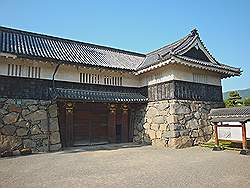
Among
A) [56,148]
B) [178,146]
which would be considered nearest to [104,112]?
[56,148]

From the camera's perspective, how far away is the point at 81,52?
16.0 m

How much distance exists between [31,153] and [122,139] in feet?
21.9

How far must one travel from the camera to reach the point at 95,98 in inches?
515

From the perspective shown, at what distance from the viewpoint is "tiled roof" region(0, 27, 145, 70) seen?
12.5m

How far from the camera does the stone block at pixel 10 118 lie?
11.0 m

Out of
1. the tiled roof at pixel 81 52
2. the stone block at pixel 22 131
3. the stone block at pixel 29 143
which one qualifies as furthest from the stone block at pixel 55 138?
the tiled roof at pixel 81 52

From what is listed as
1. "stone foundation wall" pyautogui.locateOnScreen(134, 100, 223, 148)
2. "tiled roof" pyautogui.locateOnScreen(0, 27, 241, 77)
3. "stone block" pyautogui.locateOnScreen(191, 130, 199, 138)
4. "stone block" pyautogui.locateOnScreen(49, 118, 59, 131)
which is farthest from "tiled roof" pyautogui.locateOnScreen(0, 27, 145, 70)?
"stone block" pyautogui.locateOnScreen(191, 130, 199, 138)

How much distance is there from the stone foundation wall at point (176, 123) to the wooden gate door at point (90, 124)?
280 cm

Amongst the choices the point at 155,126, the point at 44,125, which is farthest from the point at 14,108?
the point at 155,126

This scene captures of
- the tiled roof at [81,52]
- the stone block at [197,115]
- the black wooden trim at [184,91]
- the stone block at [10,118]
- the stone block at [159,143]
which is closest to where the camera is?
the stone block at [10,118]

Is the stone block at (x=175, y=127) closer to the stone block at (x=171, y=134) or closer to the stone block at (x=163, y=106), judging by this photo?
the stone block at (x=171, y=134)

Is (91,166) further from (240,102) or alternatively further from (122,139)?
(240,102)

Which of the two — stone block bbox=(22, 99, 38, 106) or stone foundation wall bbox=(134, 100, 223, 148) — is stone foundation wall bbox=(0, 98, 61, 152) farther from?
stone foundation wall bbox=(134, 100, 223, 148)

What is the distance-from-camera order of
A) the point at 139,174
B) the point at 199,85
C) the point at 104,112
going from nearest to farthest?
the point at 139,174
the point at 199,85
the point at 104,112
